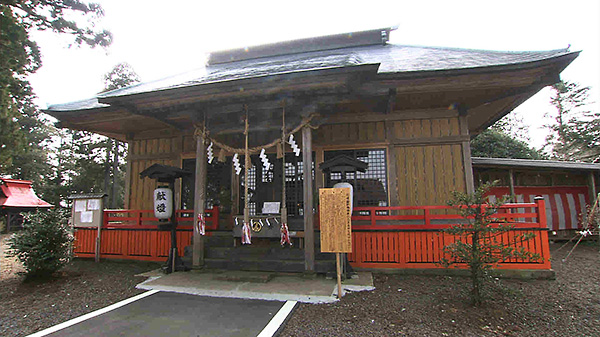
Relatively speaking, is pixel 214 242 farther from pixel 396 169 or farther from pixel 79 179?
pixel 79 179

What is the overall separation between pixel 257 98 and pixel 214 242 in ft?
11.2

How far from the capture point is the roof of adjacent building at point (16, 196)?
56.4 feet

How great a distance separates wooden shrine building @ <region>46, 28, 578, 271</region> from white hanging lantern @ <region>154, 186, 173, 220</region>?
2.47 ft

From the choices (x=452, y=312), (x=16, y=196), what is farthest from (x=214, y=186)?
(x=16, y=196)

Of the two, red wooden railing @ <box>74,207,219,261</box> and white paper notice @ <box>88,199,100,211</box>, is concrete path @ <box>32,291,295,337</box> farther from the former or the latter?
white paper notice @ <box>88,199,100,211</box>

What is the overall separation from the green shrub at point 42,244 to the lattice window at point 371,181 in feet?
18.6

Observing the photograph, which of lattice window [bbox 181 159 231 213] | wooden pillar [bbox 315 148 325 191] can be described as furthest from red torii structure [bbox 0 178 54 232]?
wooden pillar [bbox 315 148 325 191]

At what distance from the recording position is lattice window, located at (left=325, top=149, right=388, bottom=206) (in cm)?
694

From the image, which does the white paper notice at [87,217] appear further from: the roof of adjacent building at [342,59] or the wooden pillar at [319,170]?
the wooden pillar at [319,170]

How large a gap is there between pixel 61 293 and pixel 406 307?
5718 mm

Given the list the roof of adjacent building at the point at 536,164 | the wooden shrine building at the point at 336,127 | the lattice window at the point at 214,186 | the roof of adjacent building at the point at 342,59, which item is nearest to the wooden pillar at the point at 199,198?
the wooden shrine building at the point at 336,127

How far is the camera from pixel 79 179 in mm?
22500

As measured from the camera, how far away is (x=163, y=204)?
6359mm

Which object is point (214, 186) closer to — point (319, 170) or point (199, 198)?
point (199, 198)
